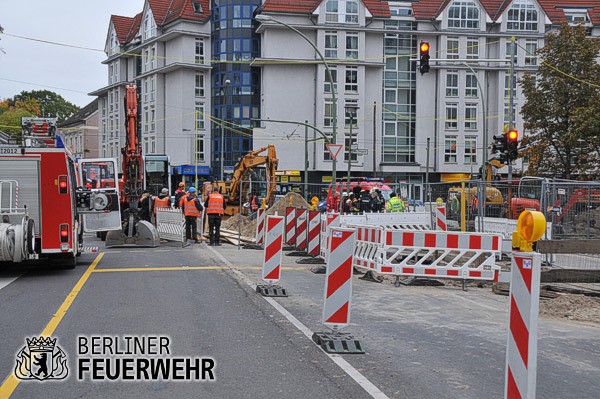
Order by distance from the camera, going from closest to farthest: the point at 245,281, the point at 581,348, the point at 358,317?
the point at 581,348
the point at 358,317
the point at 245,281

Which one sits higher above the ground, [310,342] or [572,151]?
[572,151]

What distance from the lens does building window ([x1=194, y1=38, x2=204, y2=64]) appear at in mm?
70750

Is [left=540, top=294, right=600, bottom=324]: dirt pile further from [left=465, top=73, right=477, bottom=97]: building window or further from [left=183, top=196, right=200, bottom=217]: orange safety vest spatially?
[left=465, top=73, right=477, bottom=97]: building window

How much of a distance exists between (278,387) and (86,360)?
210cm

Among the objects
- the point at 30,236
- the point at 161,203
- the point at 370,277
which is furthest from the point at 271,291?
the point at 161,203

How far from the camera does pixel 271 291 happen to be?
1166 centimetres

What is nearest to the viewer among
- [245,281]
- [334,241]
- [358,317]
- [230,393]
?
[230,393]

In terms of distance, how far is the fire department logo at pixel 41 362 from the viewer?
6461 millimetres

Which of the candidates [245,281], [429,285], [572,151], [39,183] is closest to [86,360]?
[245,281]

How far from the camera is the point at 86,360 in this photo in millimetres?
6949

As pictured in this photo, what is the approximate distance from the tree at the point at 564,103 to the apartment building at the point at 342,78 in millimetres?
22514

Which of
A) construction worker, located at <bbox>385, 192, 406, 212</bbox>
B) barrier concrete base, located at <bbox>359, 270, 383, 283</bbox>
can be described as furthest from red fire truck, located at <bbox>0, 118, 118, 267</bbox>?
construction worker, located at <bbox>385, 192, 406, 212</bbox>

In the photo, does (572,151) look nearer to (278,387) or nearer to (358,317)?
(358,317)

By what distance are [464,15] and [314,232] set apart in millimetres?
54115
